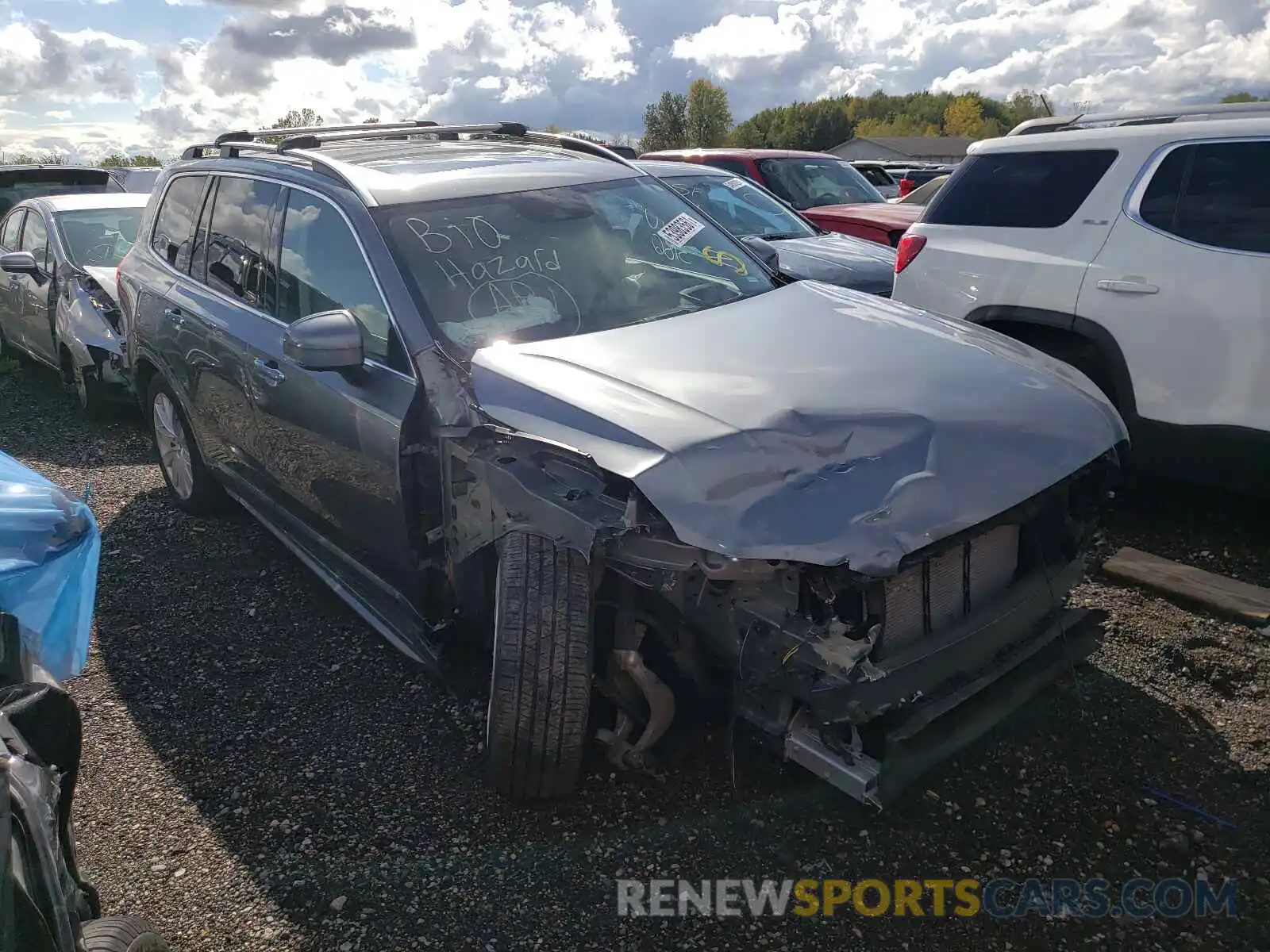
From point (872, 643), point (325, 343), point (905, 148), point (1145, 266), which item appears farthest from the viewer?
point (905, 148)

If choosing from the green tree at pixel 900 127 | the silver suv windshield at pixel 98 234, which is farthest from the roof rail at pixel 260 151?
the green tree at pixel 900 127

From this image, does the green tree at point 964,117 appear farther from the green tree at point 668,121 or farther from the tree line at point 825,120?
the green tree at point 668,121

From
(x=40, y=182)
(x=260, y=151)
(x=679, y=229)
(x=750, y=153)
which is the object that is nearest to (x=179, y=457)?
(x=260, y=151)

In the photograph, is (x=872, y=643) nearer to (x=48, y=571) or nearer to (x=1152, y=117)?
(x=48, y=571)

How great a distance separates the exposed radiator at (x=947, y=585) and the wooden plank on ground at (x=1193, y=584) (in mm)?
1406

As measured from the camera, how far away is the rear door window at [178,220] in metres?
4.82

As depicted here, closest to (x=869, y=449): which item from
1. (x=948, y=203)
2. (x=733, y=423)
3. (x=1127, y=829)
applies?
(x=733, y=423)

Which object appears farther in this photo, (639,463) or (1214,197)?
(1214,197)

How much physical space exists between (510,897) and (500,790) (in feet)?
1.11

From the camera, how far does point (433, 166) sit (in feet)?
12.5

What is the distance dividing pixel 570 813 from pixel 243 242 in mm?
2923

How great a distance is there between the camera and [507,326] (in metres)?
3.24

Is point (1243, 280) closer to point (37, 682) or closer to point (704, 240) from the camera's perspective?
point (704, 240)

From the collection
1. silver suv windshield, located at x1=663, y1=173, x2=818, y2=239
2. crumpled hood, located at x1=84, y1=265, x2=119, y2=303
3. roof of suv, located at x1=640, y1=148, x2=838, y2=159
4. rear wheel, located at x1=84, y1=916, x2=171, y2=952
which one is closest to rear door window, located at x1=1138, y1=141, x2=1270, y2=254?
silver suv windshield, located at x1=663, y1=173, x2=818, y2=239
